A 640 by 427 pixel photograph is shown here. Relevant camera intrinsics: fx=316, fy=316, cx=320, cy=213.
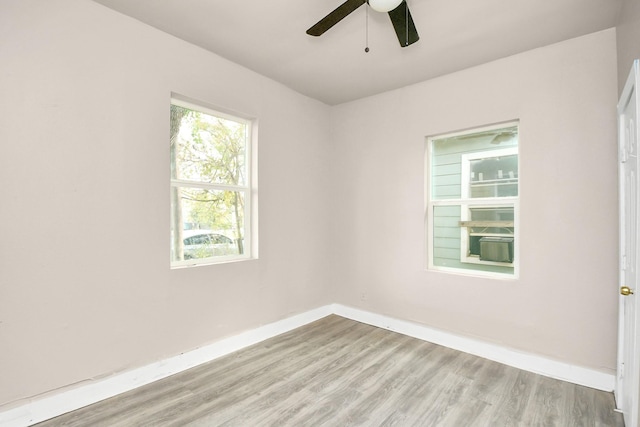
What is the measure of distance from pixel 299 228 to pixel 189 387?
198cm

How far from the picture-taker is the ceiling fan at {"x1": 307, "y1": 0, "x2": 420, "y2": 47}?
180 cm

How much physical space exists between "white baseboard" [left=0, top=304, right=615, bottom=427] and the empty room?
0.02 m

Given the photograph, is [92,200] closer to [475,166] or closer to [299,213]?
[299,213]

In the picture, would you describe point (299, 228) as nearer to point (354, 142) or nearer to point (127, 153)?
point (354, 142)

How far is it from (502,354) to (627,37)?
102 inches

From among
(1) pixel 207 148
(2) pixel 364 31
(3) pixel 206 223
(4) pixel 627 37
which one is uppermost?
(2) pixel 364 31

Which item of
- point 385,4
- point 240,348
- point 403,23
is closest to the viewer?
point 385,4

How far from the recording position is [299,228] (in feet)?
12.7

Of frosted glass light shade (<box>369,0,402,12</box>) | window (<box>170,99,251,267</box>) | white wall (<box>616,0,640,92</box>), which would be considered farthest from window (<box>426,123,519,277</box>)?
window (<box>170,99,251,267</box>)

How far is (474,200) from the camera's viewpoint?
126 inches

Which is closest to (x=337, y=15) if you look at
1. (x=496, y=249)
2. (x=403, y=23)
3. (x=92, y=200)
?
(x=403, y=23)

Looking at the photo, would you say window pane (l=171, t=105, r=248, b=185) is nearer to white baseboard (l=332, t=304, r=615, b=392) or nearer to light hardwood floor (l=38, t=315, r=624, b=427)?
light hardwood floor (l=38, t=315, r=624, b=427)

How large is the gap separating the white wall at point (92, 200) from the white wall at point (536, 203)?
1.86m

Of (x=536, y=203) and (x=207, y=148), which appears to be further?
(x=207, y=148)
